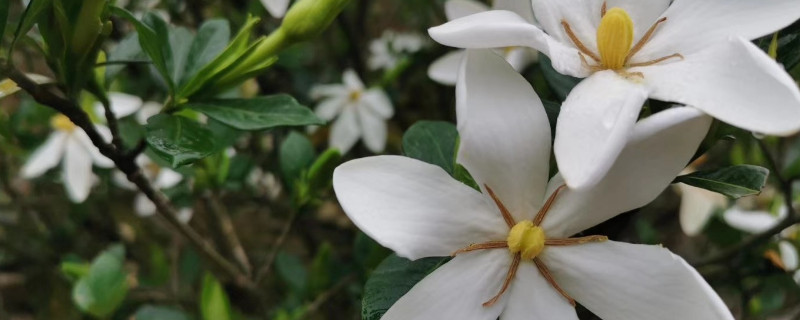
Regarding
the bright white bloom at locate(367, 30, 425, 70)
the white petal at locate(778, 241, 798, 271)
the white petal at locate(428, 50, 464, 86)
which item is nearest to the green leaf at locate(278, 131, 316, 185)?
the white petal at locate(428, 50, 464, 86)

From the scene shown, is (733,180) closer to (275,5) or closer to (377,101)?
(275,5)

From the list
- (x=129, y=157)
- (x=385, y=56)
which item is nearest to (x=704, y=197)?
(x=129, y=157)

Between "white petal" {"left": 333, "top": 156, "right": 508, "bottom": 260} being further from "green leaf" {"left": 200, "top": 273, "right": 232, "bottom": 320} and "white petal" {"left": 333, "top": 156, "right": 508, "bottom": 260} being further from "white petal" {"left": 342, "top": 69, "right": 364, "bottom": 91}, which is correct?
"white petal" {"left": 342, "top": 69, "right": 364, "bottom": 91}

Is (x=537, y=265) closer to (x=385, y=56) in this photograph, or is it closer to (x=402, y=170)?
(x=402, y=170)

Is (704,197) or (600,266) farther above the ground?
(600,266)

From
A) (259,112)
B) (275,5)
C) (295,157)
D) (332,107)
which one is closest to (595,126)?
(259,112)

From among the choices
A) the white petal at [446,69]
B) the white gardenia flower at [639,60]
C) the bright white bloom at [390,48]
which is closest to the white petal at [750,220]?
the white petal at [446,69]

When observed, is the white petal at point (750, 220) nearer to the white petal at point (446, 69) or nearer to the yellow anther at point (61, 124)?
the white petal at point (446, 69)
